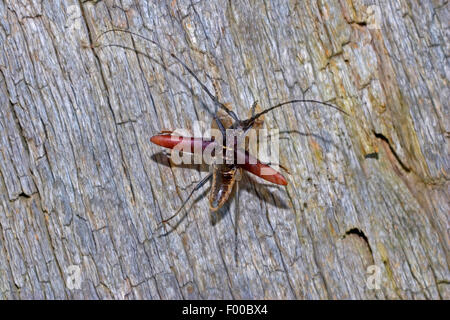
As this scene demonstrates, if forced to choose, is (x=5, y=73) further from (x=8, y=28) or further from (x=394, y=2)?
(x=394, y=2)

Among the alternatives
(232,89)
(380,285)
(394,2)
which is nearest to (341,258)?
(380,285)

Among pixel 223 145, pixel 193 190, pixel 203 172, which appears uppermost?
pixel 223 145

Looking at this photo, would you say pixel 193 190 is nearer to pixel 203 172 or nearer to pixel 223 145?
pixel 203 172

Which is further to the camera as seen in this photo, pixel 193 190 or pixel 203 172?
pixel 203 172

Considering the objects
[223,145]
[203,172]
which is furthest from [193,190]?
[223,145]
